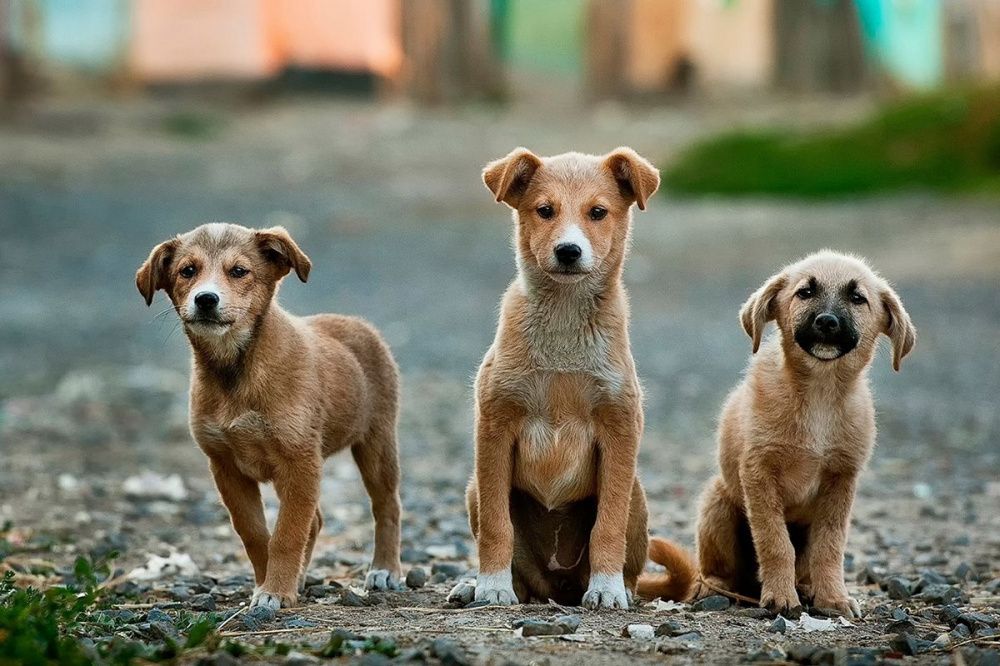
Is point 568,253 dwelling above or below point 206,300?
above

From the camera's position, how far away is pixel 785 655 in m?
4.93

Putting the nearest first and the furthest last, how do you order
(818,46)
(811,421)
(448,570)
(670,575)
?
1. (811,421)
2. (670,575)
3. (448,570)
4. (818,46)

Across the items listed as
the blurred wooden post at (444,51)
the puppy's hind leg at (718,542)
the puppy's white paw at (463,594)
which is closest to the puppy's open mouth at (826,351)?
the puppy's hind leg at (718,542)

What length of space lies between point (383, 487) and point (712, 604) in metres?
1.54

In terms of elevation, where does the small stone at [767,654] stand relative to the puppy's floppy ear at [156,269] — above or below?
below

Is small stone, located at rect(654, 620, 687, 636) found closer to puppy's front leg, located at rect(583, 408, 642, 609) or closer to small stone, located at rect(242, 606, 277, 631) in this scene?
puppy's front leg, located at rect(583, 408, 642, 609)

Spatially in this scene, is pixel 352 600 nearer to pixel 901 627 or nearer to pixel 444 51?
pixel 901 627

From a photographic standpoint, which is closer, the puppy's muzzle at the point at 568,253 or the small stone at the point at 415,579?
the puppy's muzzle at the point at 568,253

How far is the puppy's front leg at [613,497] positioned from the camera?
18.6 ft

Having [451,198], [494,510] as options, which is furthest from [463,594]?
Result: [451,198]

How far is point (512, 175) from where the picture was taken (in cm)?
584

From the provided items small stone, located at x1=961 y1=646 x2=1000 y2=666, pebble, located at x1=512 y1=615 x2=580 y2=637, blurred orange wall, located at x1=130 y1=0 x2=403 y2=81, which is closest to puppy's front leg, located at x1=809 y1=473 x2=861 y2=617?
small stone, located at x1=961 y1=646 x2=1000 y2=666

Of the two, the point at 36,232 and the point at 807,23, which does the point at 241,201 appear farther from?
the point at 807,23

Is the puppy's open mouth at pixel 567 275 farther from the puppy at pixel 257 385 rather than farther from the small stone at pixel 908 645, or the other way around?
the small stone at pixel 908 645
